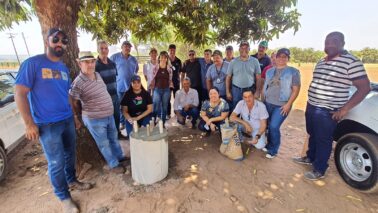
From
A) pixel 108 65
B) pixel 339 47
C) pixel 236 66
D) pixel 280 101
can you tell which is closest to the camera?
pixel 339 47

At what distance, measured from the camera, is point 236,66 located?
4.38m

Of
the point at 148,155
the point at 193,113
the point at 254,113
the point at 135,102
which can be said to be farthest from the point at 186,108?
the point at 148,155

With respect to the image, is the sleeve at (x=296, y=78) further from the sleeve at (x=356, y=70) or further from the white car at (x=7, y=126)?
the white car at (x=7, y=126)

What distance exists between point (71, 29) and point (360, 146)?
428cm

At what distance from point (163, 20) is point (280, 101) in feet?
9.18

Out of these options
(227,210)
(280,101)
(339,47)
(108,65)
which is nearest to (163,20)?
(108,65)

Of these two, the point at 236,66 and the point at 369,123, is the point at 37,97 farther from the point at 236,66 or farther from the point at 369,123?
the point at 369,123

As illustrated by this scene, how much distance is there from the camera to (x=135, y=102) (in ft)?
12.9

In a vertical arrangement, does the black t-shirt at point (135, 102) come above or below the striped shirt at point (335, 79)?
below

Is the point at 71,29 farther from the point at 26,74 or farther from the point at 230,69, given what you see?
the point at 230,69

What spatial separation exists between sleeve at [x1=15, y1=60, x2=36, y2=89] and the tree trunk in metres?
0.97

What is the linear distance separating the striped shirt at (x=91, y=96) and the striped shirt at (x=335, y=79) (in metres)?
2.86

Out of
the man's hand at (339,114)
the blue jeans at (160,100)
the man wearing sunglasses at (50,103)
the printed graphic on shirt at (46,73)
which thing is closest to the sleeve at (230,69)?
the blue jeans at (160,100)

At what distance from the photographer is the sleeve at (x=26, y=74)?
2.20m
